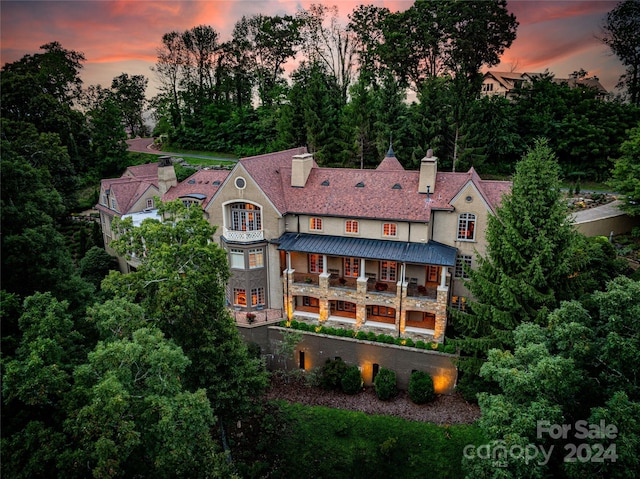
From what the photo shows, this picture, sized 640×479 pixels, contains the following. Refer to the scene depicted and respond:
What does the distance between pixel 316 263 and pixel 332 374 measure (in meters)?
9.66

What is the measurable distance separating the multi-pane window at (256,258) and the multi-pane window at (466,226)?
16.1 metres

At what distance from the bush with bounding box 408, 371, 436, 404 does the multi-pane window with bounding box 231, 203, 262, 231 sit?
56.3 feet

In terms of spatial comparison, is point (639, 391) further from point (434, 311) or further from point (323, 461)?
point (323, 461)

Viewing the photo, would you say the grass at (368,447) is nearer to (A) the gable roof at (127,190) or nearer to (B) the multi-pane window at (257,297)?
(B) the multi-pane window at (257,297)

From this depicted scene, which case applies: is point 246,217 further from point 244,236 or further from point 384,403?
point 384,403

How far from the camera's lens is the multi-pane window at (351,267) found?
1471 inches

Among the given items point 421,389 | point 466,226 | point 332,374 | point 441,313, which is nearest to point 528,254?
point 466,226

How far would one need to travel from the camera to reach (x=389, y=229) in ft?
114

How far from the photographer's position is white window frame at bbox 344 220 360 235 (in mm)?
35500

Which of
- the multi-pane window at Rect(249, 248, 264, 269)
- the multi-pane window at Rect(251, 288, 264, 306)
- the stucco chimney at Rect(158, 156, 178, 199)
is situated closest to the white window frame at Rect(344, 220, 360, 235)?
the multi-pane window at Rect(249, 248, 264, 269)

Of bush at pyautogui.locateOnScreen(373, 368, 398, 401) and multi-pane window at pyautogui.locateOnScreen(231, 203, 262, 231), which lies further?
multi-pane window at pyautogui.locateOnScreen(231, 203, 262, 231)

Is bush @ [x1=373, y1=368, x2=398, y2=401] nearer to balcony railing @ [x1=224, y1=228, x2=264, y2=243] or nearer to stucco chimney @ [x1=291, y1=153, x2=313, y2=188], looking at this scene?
balcony railing @ [x1=224, y1=228, x2=264, y2=243]

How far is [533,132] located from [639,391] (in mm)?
49198

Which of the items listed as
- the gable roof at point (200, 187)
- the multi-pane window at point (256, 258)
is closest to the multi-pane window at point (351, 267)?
the multi-pane window at point (256, 258)
